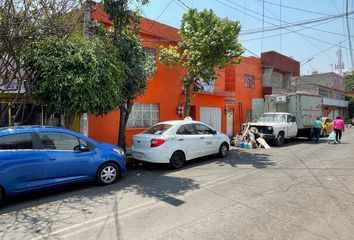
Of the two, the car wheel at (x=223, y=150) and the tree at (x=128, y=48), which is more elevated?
the tree at (x=128, y=48)

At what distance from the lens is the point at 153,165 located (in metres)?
10.7

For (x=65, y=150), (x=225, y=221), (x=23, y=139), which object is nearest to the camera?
(x=225, y=221)

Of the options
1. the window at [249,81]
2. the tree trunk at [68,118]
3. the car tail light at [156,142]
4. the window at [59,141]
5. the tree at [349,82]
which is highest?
the tree at [349,82]

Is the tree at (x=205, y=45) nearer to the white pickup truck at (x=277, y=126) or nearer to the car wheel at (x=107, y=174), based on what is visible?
the white pickup truck at (x=277, y=126)

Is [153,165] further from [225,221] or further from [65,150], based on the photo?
[225,221]

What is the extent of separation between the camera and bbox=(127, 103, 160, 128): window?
1481 centimetres

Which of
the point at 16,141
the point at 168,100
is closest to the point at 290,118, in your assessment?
the point at 168,100

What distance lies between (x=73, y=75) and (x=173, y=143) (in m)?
3.72

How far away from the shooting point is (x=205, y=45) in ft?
42.2

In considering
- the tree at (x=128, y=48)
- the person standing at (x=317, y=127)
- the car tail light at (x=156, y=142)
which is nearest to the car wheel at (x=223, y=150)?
the car tail light at (x=156, y=142)

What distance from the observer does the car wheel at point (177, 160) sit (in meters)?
9.80

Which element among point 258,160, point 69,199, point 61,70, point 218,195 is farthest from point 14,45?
point 258,160

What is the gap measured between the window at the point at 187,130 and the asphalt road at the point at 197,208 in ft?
4.78

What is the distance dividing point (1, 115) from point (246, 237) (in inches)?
372
